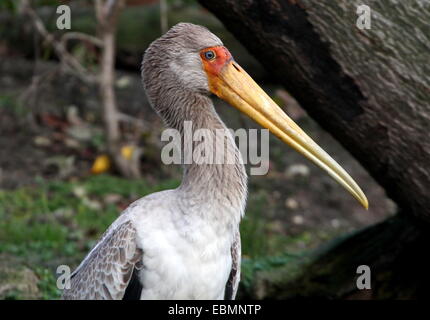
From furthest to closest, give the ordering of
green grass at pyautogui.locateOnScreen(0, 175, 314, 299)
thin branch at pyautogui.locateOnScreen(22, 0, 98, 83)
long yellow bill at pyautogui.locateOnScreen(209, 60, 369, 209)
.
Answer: thin branch at pyautogui.locateOnScreen(22, 0, 98, 83), green grass at pyautogui.locateOnScreen(0, 175, 314, 299), long yellow bill at pyautogui.locateOnScreen(209, 60, 369, 209)

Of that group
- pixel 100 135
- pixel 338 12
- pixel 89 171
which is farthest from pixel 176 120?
pixel 100 135

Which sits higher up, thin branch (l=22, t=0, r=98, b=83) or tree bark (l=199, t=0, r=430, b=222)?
thin branch (l=22, t=0, r=98, b=83)

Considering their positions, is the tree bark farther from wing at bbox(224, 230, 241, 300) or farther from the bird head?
wing at bbox(224, 230, 241, 300)

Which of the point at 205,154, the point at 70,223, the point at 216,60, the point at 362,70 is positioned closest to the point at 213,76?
the point at 216,60

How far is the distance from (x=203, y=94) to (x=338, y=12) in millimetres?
868

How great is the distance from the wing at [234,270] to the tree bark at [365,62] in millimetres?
A: 957

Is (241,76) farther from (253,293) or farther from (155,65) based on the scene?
(253,293)

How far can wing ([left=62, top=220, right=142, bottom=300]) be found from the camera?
11.7 ft

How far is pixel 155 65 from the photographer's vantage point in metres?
3.83

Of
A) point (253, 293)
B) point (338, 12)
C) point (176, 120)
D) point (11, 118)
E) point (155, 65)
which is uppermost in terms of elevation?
point (11, 118)

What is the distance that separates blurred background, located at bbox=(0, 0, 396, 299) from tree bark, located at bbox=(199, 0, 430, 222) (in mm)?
1428

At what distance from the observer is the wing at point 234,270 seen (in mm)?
3814

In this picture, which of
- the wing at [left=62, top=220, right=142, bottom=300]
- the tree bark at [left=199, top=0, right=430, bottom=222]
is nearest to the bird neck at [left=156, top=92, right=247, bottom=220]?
the wing at [left=62, top=220, right=142, bottom=300]

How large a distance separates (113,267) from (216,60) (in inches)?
43.5
